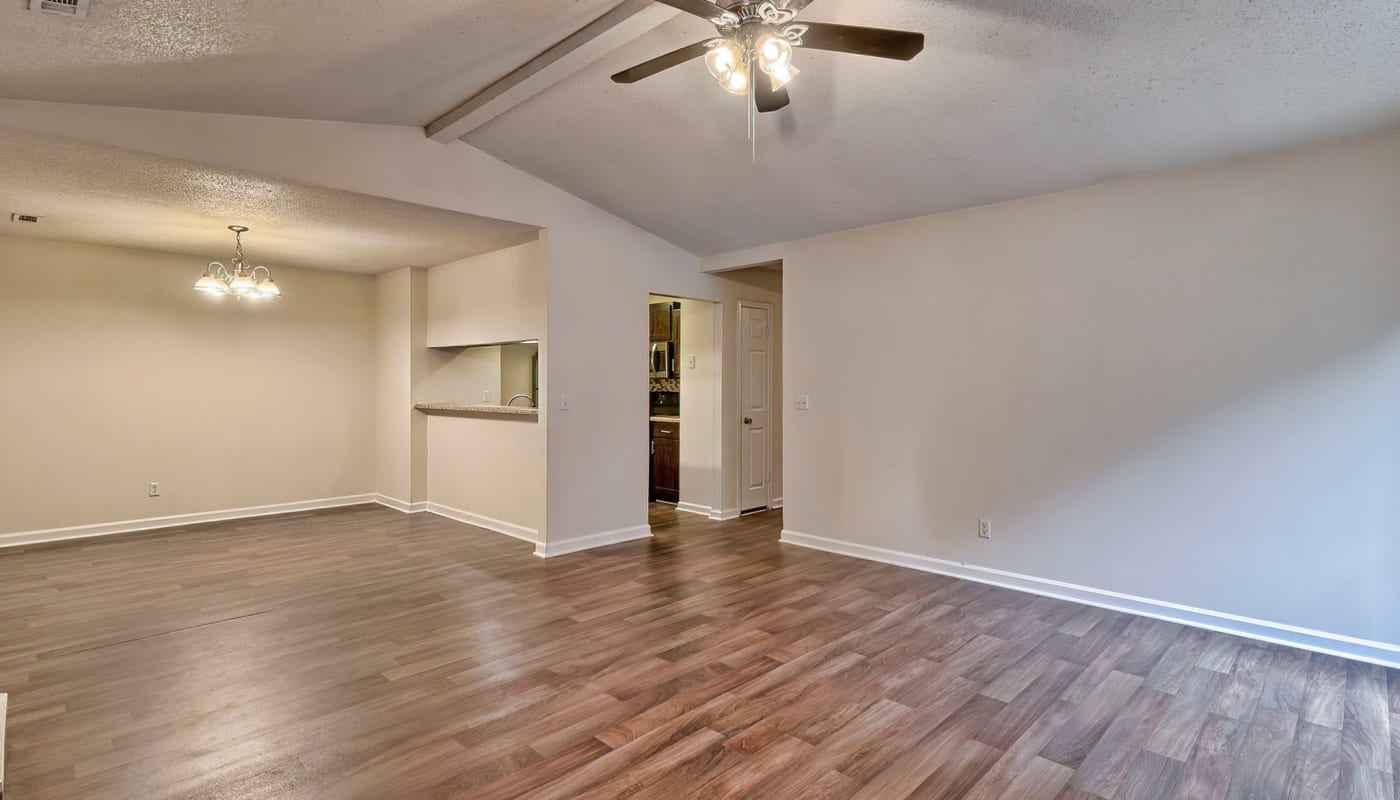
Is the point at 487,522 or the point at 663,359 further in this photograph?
the point at 663,359

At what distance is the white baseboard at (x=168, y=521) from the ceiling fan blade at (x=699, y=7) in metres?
6.58

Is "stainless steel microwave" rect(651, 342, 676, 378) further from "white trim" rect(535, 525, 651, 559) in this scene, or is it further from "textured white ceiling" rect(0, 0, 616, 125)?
"textured white ceiling" rect(0, 0, 616, 125)

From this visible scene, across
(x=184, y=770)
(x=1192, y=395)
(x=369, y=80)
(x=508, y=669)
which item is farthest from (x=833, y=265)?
(x=184, y=770)

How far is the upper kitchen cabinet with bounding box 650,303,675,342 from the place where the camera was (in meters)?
7.68

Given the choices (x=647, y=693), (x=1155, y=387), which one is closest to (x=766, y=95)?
(x=647, y=693)

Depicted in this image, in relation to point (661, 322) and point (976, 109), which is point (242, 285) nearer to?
point (661, 322)

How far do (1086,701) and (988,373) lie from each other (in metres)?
2.20

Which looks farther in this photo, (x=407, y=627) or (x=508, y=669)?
(x=407, y=627)

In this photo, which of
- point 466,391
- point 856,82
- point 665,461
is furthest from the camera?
point 665,461

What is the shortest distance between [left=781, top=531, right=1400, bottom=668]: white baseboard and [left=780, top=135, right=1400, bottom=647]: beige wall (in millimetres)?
44

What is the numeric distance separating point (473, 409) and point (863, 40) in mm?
4845

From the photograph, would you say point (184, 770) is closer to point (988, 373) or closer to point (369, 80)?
point (369, 80)

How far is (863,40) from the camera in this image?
7.29 ft

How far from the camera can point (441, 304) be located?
664 cm
